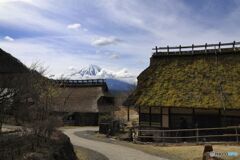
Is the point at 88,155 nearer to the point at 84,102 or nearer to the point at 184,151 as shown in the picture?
the point at 184,151

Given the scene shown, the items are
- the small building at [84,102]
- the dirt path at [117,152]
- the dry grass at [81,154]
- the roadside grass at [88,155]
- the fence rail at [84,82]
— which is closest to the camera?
the roadside grass at [88,155]

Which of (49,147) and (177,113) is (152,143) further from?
(49,147)

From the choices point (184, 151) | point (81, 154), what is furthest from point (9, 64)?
point (184, 151)

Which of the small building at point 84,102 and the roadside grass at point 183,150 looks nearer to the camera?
the roadside grass at point 183,150

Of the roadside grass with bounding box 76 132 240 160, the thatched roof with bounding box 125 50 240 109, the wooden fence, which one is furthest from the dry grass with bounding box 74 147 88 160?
the thatched roof with bounding box 125 50 240 109

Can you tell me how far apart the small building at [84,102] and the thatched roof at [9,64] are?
41424 mm

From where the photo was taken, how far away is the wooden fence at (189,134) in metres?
33.9

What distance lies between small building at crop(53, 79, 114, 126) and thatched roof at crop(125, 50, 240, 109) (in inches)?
969

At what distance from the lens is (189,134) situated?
120 ft

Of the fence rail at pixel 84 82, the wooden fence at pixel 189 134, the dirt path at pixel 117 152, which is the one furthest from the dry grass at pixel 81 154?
the fence rail at pixel 84 82

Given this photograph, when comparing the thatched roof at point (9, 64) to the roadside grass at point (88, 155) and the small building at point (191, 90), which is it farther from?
the small building at point (191, 90)

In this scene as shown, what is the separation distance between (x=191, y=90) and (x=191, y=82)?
133 cm

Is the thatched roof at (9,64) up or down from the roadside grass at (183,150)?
up

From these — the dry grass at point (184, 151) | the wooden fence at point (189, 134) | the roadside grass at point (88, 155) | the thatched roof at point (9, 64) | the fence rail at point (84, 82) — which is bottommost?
the roadside grass at point (88, 155)
